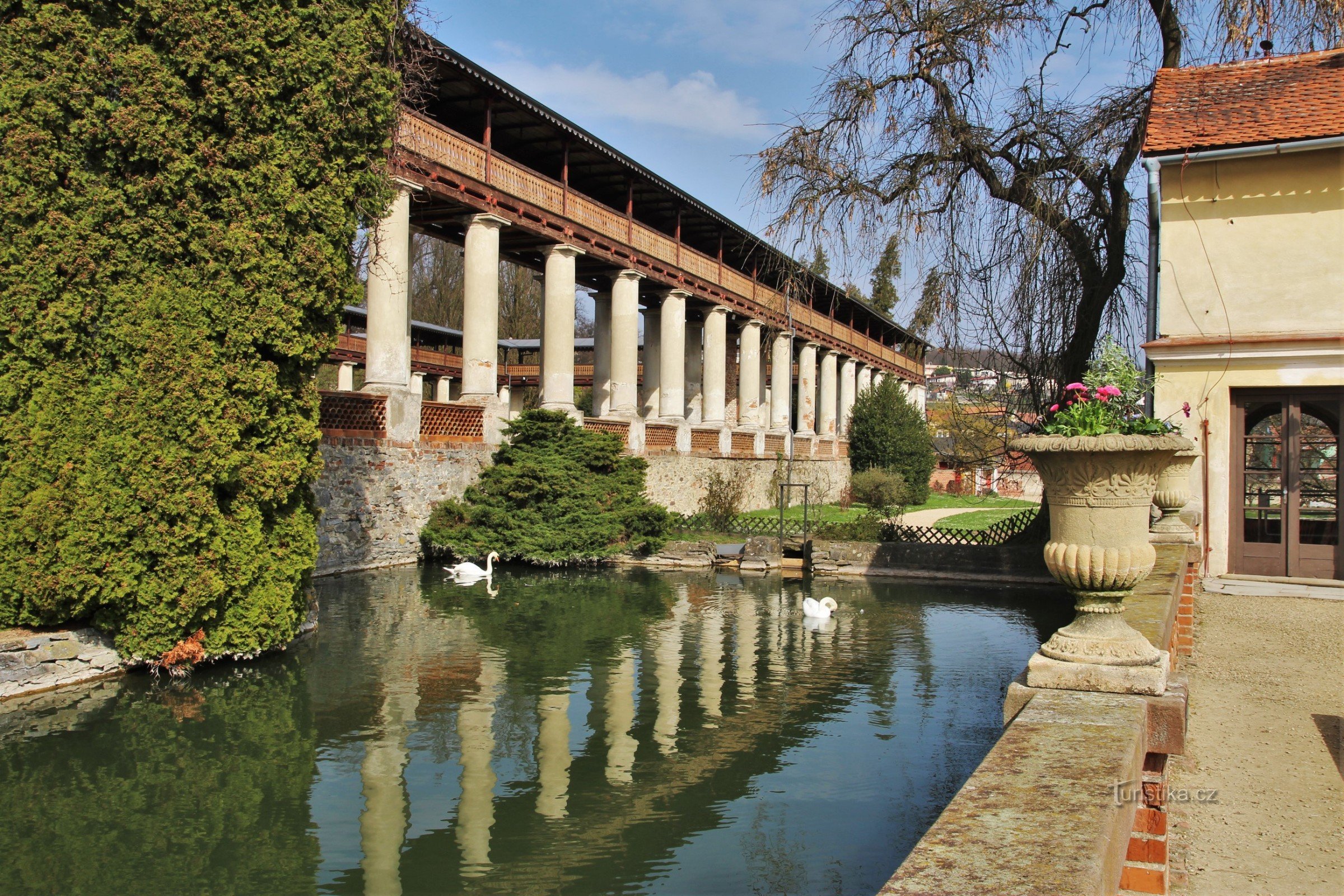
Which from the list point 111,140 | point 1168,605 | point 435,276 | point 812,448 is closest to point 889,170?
point 1168,605

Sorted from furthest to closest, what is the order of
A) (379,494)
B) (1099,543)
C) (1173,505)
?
1. (379,494)
2. (1173,505)
3. (1099,543)

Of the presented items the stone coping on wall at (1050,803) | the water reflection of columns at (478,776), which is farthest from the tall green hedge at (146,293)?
the stone coping on wall at (1050,803)

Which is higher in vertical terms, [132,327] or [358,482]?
[132,327]

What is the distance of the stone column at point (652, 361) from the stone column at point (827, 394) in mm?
11293

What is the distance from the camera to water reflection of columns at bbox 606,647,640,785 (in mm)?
6281

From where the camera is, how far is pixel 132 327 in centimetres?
793

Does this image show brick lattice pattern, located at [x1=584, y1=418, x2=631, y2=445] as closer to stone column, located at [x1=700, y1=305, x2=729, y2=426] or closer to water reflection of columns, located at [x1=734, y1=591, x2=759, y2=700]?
stone column, located at [x1=700, y1=305, x2=729, y2=426]

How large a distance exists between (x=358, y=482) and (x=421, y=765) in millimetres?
9373

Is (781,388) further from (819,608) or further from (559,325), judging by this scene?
(819,608)

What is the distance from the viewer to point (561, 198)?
20547 mm

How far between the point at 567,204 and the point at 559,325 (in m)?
2.76

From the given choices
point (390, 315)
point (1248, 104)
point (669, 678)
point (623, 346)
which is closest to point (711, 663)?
point (669, 678)

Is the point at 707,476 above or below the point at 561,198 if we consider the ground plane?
below

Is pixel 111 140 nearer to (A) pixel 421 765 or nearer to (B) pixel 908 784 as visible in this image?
(A) pixel 421 765
